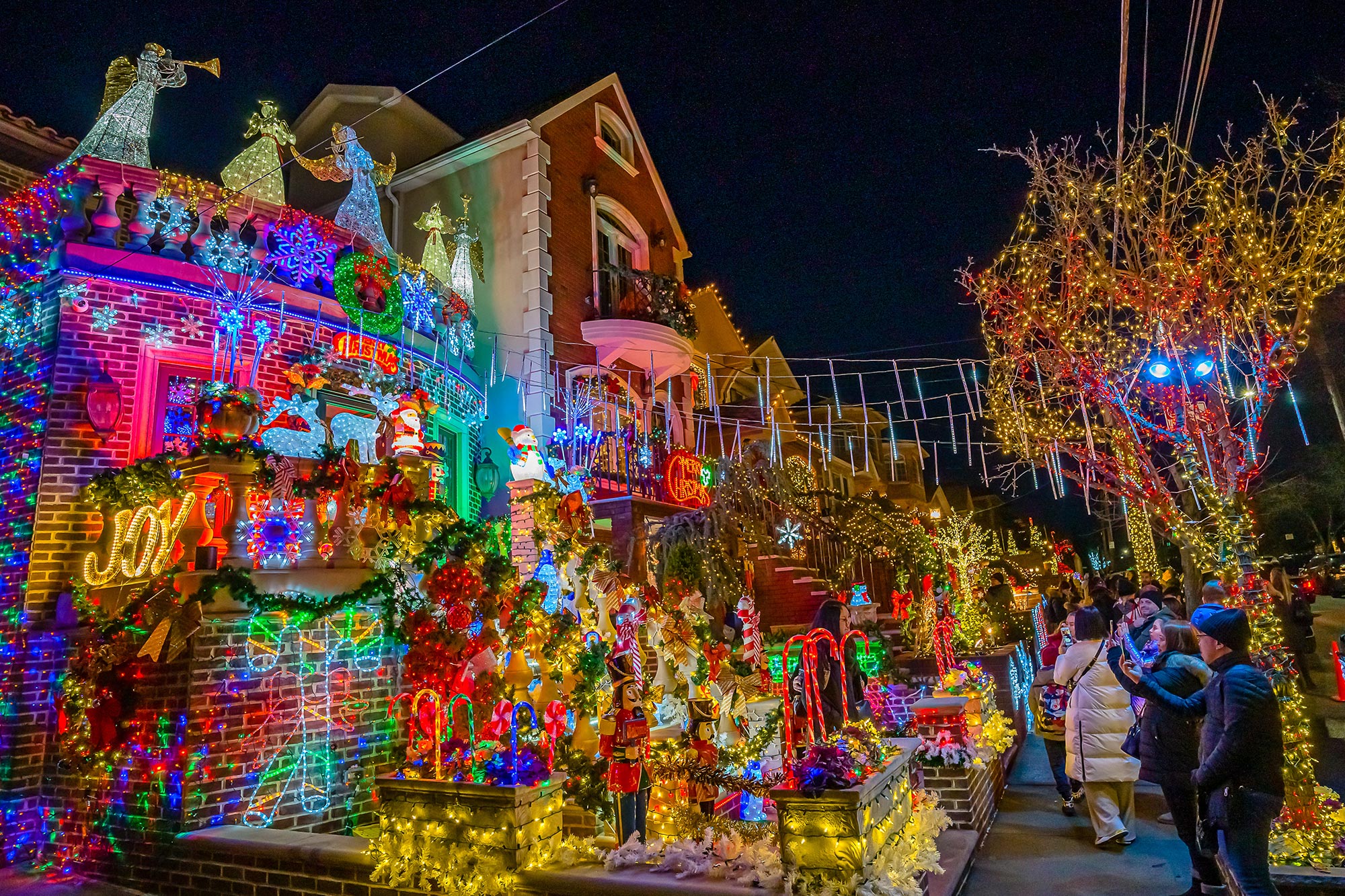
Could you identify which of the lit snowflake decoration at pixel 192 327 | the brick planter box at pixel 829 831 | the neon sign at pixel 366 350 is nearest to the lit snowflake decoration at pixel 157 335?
the lit snowflake decoration at pixel 192 327

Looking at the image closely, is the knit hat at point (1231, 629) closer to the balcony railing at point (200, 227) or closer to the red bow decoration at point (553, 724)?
the red bow decoration at point (553, 724)

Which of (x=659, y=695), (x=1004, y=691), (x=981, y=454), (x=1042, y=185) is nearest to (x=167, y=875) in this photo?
(x=659, y=695)

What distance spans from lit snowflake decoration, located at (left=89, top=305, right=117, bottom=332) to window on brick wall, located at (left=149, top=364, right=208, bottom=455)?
1.99 ft

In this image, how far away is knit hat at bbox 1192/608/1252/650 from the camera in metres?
4.45

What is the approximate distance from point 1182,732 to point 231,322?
964 cm

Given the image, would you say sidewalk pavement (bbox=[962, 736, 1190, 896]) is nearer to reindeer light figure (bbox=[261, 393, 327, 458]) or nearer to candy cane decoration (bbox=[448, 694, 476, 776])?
candy cane decoration (bbox=[448, 694, 476, 776])

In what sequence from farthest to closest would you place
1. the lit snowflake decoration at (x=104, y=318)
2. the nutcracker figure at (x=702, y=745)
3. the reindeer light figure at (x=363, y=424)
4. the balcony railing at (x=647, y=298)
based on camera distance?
the balcony railing at (x=647, y=298) → the reindeer light figure at (x=363, y=424) → the lit snowflake decoration at (x=104, y=318) → the nutcracker figure at (x=702, y=745)

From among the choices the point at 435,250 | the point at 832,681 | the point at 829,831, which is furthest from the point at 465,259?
the point at 829,831

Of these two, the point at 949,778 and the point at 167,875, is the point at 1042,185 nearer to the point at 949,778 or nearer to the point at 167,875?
the point at 949,778

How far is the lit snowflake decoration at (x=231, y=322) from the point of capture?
8711 mm

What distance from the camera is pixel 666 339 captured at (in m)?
15.5

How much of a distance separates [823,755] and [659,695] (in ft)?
9.83

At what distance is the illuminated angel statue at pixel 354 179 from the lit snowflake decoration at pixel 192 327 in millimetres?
2620

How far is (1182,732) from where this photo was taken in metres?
5.43
